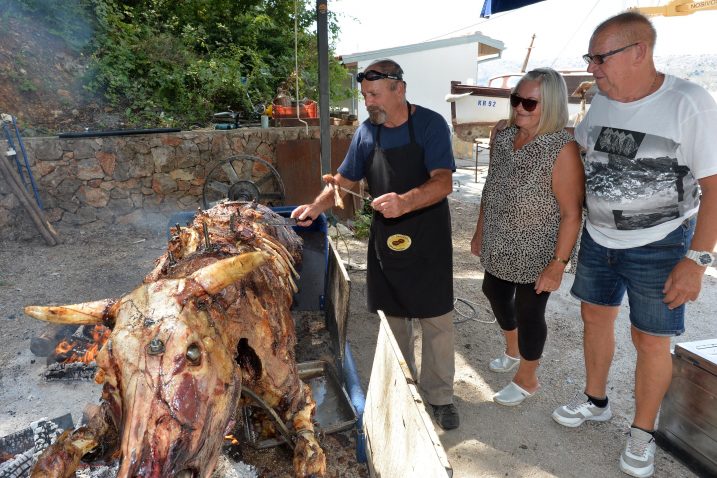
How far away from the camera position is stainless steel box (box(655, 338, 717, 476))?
2.50m

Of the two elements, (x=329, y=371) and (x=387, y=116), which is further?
(x=329, y=371)

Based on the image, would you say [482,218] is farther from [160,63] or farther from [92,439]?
[160,63]

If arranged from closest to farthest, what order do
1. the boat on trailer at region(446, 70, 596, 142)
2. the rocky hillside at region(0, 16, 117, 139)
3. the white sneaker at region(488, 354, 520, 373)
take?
1. the white sneaker at region(488, 354, 520, 373)
2. the rocky hillside at region(0, 16, 117, 139)
3. the boat on trailer at region(446, 70, 596, 142)

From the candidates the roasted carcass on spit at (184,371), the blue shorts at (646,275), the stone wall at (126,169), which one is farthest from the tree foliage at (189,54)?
the roasted carcass on spit at (184,371)

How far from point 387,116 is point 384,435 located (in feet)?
6.20

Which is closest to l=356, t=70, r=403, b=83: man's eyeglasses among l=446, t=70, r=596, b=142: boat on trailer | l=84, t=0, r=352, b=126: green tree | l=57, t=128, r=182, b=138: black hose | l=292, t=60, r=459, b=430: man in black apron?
l=292, t=60, r=459, b=430: man in black apron

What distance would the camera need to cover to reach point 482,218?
3.26 metres

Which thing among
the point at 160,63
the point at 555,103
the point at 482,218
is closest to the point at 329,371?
the point at 482,218

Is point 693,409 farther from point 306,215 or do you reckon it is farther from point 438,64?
point 438,64

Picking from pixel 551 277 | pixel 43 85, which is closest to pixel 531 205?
pixel 551 277

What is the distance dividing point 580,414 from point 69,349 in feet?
Result: 12.7

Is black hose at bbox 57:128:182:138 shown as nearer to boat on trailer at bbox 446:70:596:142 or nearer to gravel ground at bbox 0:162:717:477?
gravel ground at bbox 0:162:717:477

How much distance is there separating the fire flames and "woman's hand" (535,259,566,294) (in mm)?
3161

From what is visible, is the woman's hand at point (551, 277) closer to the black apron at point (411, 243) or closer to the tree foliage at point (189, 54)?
the black apron at point (411, 243)
